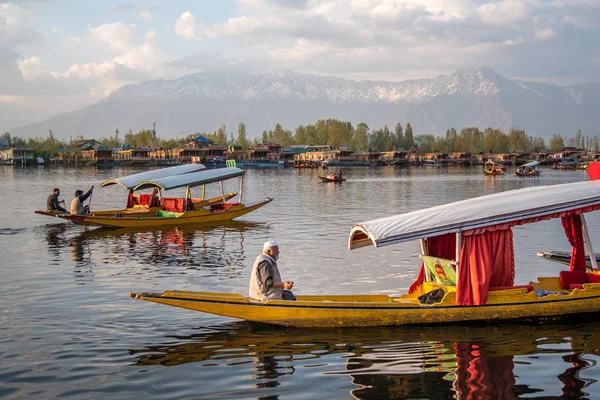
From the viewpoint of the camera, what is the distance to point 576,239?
14625 mm

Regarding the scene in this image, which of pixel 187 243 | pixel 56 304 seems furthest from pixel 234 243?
pixel 56 304

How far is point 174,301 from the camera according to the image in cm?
1264

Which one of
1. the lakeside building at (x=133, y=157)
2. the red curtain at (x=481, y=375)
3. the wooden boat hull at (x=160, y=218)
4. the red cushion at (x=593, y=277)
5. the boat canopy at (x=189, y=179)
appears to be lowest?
the red curtain at (x=481, y=375)

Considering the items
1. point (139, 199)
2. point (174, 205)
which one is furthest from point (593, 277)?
point (139, 199)

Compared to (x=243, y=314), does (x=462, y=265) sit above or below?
above

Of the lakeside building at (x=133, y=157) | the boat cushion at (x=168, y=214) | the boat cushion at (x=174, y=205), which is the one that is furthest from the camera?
the lakeside building at (x=133, y=157)

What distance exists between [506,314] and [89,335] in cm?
849

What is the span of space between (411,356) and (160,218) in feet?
67.9

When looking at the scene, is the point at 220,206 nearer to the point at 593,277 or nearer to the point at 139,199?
the point at 139,199

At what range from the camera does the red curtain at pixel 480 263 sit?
1293 cm

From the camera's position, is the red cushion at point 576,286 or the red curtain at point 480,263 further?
the red cushion at point 576,286

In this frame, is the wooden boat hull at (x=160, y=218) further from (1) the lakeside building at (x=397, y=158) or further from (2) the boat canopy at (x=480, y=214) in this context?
(1) the lakeside building at (x=397, y=158)

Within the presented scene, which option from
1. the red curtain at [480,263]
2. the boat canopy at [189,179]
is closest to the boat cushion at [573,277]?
the red curtain at [480,263]

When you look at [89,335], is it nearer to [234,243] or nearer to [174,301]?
[174,301]
